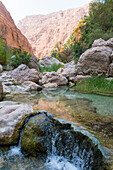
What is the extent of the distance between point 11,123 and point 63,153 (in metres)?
1.08

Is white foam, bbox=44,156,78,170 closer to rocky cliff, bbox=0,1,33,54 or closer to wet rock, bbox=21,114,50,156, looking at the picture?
wet rock, bbox=21,114,50,156

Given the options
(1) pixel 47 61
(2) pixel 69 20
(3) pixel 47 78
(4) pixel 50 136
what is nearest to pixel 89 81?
(3) pixel 47 78

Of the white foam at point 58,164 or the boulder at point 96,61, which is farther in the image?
the boulder at point 96,61

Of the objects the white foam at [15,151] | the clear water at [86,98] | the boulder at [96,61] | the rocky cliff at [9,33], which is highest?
the rocky cliff at [9,33]

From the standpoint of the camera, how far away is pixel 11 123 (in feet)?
7.47

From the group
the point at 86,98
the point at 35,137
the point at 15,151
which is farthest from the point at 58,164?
the point at 86,98

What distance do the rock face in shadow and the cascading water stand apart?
5.62 metres

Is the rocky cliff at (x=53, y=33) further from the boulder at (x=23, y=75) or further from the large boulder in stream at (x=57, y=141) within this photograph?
the large boulder in stream at (x=57, y=141)

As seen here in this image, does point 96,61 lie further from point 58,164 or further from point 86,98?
point 58,164

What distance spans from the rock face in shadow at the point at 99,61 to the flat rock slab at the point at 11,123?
5674 millimetres

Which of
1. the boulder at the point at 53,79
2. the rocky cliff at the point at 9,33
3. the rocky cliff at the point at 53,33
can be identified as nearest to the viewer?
the boulder at the point at 53,79

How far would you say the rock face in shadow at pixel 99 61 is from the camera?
22.9 ft

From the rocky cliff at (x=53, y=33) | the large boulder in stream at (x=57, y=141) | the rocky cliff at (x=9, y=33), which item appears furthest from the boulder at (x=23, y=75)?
the rocky cliff at (x=53, y=33)

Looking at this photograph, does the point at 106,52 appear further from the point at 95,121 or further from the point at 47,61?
the point at 47,61
